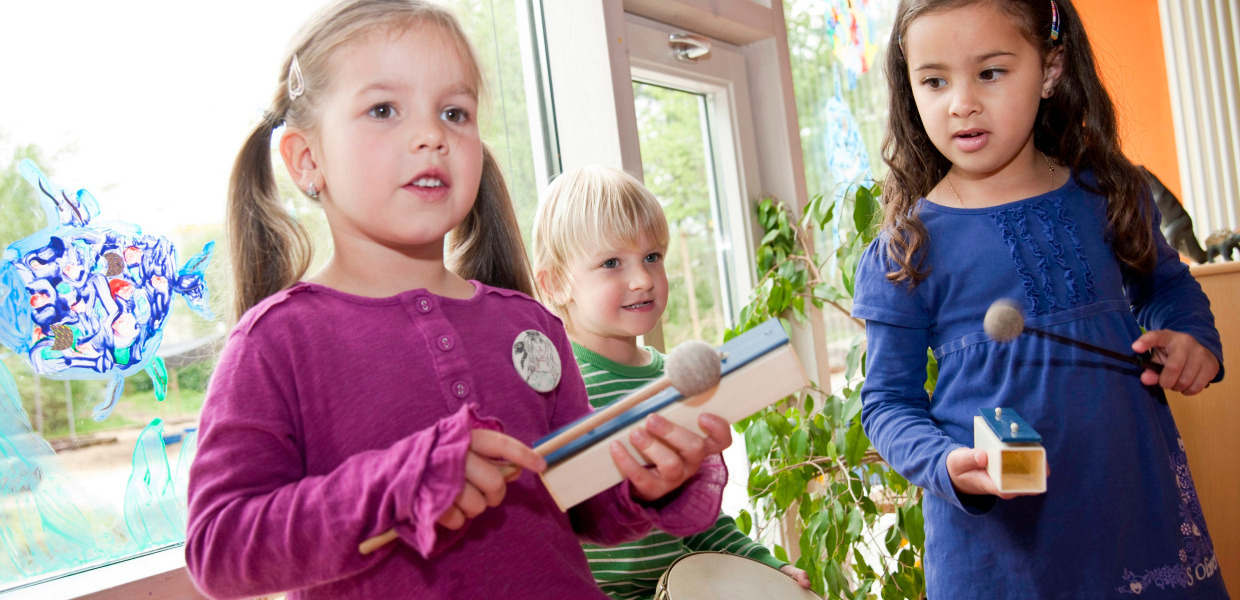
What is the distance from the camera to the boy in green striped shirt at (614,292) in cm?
137

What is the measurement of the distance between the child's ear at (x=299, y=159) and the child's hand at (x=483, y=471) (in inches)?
13.7

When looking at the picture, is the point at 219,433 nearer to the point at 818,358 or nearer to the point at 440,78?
the point at 440,78

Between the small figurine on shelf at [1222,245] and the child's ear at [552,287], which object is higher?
the child's ear at [552,287]

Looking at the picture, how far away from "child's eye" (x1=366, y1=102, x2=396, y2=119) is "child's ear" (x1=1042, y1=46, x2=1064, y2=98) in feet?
3.07

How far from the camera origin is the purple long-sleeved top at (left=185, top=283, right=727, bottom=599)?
660mm

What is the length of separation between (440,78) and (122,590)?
0.89m

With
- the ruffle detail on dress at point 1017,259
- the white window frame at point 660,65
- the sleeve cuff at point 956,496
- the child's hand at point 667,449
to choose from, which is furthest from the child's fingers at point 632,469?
the white window frame at point 660,65

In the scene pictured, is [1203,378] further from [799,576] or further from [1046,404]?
[799,576]

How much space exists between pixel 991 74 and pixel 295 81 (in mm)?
885

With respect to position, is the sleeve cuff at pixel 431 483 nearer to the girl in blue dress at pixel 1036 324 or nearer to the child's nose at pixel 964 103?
the girl in blue dress at pixel 1036 324

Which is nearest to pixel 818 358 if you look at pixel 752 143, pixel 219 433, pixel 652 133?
pixel 752 143

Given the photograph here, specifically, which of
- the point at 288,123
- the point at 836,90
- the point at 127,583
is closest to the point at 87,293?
the point at 127,583

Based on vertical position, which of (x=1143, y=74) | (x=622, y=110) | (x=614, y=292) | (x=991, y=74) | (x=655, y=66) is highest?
(x=1143, y=74)

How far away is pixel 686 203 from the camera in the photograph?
248 cm
